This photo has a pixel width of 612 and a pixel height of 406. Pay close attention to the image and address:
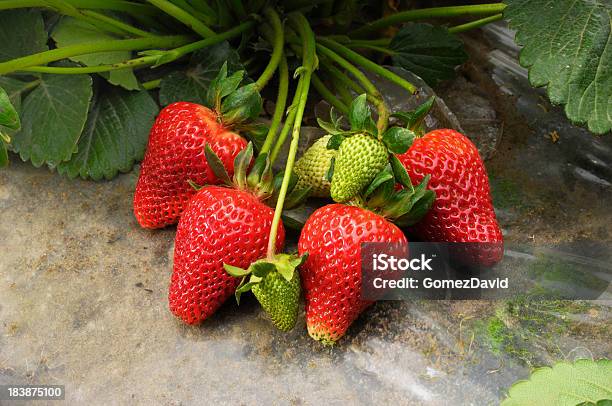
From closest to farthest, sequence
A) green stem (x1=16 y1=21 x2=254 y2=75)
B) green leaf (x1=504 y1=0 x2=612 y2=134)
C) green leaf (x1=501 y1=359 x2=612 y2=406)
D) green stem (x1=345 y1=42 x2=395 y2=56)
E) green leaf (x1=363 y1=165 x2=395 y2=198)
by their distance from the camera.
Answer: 1. green leaf (x1=501 y1=359 x2=612 y2=406)
2. green leaf (x1=363 y1=165 x2=395 y2=198)
3. green leaf (x1=504 y1=0 x2=612 y2=134)
4. green stem (x1=16 y1=21 x2=254 y2=75)
5. green stem (x1=345 y1=42 x2=395 y2=56)

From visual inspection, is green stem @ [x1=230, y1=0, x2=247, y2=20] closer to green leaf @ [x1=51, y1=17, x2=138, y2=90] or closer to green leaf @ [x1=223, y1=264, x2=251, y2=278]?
green leaf @ [x1=51, y1=17, x2=138, y2=90]

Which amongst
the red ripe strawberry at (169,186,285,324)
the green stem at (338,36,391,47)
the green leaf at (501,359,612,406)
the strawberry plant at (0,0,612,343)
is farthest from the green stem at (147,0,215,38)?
the green leaf at (501,359,612,406)

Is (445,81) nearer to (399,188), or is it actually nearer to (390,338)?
(399,188)

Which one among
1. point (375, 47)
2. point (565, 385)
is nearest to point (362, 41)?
point (375, 47)

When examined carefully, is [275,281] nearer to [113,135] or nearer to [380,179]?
[380,179]

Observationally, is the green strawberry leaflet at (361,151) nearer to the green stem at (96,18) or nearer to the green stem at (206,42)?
the green stem at (206,42)
